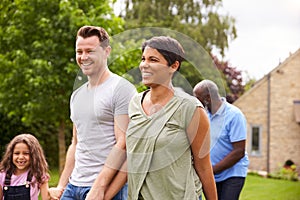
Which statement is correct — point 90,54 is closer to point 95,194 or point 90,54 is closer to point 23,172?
point 95,194

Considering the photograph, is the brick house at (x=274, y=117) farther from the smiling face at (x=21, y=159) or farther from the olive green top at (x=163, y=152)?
the olive green top at (x=163, y=152)

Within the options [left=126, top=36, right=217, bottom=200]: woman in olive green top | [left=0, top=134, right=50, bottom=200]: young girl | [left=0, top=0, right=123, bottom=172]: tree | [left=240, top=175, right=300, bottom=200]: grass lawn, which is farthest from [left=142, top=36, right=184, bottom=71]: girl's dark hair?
[left=240, top=175, right=300, bottom=200]: grass lawn

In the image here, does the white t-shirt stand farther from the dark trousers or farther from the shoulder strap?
the dark trousers

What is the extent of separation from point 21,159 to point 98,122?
1.63 metres

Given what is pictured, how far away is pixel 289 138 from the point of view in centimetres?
2036

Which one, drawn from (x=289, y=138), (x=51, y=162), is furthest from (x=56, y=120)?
(x=289, y=138)

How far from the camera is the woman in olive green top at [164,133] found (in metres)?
2.42

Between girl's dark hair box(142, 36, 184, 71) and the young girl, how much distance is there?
197 cm

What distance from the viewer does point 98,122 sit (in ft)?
9.00

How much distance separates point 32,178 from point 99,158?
1530 millimetres

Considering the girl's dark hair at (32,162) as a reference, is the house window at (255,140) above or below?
below

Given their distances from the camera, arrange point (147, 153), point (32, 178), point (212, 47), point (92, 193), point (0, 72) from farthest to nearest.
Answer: point (212, 47)
point (0, 72)
point (32, 178)
point (92, 193)
point (147, 153)

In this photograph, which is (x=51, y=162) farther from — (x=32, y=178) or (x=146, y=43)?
(x=146, y=43)

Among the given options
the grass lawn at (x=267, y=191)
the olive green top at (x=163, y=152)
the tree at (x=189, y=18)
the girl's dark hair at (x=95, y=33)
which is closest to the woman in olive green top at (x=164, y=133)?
the olive green top at (x=163, y=152)
